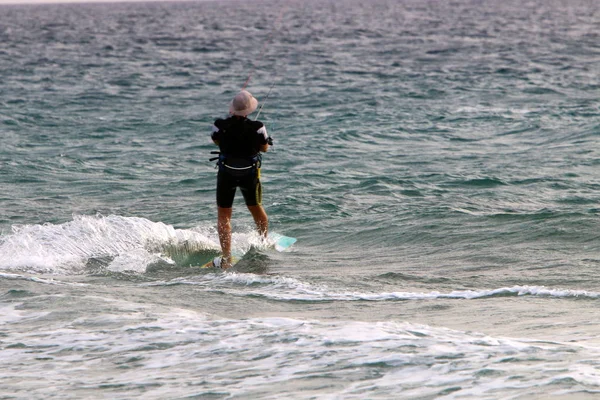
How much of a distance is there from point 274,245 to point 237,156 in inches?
50.9

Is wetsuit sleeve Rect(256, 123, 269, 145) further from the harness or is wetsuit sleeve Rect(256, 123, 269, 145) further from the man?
the harness

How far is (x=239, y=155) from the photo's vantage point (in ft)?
30.6

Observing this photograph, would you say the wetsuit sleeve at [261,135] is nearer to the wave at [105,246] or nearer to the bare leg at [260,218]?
the bare leg at [260,218]

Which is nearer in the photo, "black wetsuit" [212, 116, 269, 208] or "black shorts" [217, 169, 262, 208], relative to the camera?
"black wetsuit" [212, 116, 269, 208]

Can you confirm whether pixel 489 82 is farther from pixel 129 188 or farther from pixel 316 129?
pixel 129 188

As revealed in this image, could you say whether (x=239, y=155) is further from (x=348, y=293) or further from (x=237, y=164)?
(x=348, y=293)

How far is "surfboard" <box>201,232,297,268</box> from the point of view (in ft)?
30.2

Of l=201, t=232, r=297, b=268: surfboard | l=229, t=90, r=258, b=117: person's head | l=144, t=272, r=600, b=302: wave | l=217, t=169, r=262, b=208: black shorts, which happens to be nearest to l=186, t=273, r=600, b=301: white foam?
l=144, t=272, r=600, b=302: wave

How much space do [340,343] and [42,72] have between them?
30020 millimetres

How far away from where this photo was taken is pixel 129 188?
45.4 feet

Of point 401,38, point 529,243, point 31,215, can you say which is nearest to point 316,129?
point 31,215

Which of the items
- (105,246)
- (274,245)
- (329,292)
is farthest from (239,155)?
(329,292)

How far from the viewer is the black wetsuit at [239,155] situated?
9164mm

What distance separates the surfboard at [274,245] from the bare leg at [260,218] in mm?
192
